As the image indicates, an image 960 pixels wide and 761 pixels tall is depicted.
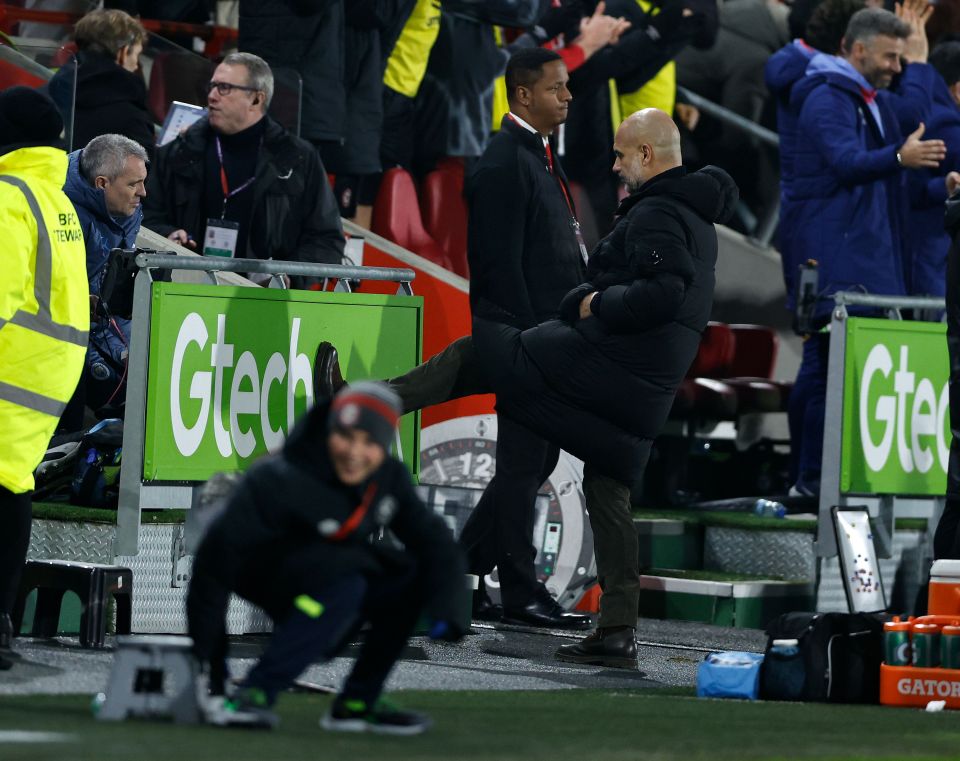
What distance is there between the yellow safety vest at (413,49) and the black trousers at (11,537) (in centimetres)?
520

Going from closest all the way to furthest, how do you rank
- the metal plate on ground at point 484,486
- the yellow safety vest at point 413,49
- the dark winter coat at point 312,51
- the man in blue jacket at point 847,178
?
the metal plate on ground at point 484,486 → the dark winter coat at point 312,51 → the man in blue jacket at point 847,178 → the yellow safety vest at point 413,49

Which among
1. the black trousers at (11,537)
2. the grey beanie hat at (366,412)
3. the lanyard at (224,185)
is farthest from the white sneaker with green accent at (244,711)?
the lanyard at (224,185)

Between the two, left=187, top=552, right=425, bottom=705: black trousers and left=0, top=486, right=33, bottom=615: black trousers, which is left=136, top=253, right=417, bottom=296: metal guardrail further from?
left=187, top=552, right=425, bottom=705: black trousers

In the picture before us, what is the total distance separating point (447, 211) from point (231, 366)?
408 centimetres

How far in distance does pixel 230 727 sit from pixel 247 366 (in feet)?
9.97

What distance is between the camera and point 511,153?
9.73 m

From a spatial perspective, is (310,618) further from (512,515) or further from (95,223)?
(95,223)

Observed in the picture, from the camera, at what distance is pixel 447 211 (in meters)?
13.1

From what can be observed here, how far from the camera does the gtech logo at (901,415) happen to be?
10930 millimetres

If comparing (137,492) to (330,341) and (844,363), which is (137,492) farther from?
(844,363)

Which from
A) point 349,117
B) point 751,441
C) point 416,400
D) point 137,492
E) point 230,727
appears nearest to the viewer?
point 230,727

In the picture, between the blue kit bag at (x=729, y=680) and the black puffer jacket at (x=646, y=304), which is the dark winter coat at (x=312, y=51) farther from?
the blue kit bag at (x=729, y=680)

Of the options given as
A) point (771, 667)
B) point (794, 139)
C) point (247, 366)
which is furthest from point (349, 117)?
point (771, 667)

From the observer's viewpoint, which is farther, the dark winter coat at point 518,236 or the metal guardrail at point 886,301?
the metal guardrail at point 886,301
